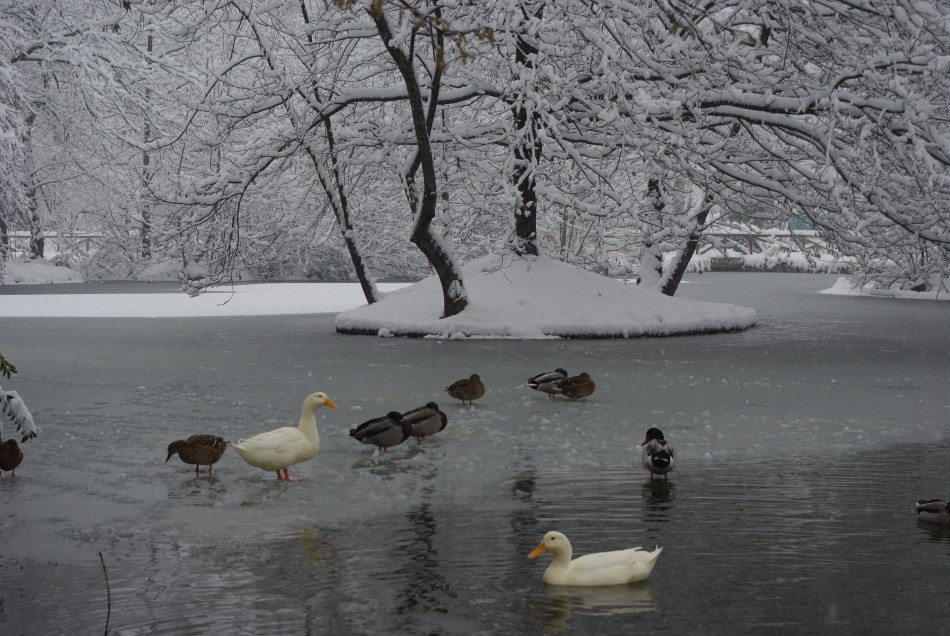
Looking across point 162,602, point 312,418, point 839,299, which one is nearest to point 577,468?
point 312,418

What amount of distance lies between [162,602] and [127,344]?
16296 mm

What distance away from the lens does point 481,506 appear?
8070mm

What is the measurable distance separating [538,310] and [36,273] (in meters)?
33.6

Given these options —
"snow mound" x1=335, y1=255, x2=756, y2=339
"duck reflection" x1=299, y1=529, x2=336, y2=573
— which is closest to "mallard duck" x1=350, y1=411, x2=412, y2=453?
"duck reflection" x1=299, y1=529, x2=336, y2=573

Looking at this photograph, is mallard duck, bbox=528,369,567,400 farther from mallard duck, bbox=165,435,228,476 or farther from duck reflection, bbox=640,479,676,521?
mallard duck, bbox=165,435,228,476

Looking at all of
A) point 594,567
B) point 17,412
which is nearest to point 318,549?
point 594,567

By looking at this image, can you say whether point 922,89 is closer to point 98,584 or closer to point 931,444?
point 931,444

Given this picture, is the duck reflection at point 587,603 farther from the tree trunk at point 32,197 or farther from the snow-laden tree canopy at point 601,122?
the tree trunk at point 32,197

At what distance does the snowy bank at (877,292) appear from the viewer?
42406 mm

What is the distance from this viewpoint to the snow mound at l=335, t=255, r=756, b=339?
22.4 metres

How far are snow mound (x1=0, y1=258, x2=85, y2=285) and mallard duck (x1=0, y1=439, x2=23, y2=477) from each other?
38.8 meters

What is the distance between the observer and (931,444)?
10.8 m

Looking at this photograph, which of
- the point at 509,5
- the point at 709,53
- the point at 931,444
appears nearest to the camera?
the point at 931,444

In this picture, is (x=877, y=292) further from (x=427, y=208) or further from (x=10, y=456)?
(x=10, y=456)
